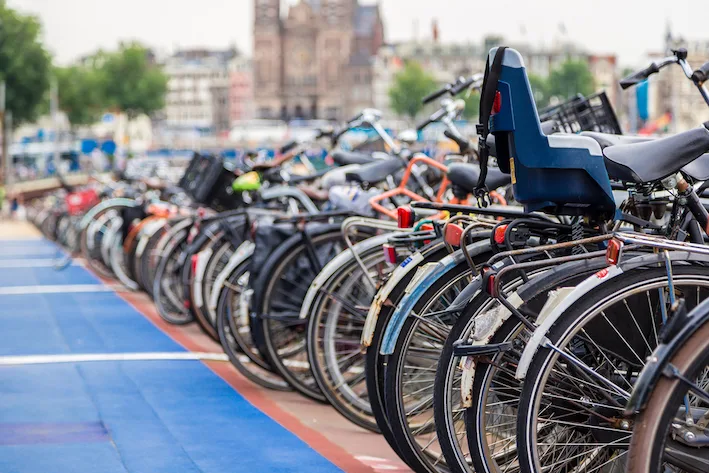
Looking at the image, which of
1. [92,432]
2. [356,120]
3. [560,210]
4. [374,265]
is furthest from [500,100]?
[356,120]

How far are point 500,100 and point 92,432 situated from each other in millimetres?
2628

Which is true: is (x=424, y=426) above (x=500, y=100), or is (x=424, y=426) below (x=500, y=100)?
below

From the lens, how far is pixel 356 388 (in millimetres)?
5473

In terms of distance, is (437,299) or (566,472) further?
(437,299)

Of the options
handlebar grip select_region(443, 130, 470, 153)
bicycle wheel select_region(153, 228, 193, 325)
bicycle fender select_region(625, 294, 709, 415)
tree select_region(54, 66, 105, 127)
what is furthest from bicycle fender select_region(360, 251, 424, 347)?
tree select_region(54, 66, 105, 127)

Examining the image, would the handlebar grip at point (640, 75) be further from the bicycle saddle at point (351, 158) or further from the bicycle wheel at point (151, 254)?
the bicycle wheel at point (151, 254)

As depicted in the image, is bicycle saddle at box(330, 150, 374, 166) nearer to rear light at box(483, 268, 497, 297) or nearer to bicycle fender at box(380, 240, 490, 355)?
bicycle fender at box(380, 240, 490, 355)

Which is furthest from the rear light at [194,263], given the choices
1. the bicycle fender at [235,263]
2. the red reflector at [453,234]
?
the red reflector at [453,234]

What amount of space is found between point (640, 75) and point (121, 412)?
9.11 ft

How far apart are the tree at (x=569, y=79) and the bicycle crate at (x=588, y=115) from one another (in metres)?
126

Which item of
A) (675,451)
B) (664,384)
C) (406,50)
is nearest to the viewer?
(664,384)

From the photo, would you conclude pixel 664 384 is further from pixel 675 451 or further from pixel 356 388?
pixel 356 388

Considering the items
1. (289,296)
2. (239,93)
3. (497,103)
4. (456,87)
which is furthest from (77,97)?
(239,93)

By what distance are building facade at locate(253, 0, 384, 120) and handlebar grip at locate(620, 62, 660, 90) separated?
6175 inches
